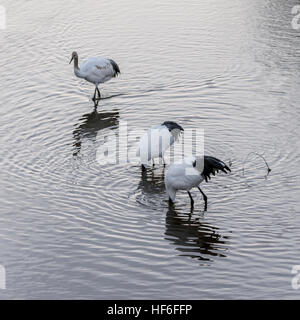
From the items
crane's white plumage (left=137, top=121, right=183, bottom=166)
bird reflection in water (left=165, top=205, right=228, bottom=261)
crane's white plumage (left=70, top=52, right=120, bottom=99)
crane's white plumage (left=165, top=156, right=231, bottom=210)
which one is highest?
crane's white plumage (left=70, top=52, right=120, bottom=99)

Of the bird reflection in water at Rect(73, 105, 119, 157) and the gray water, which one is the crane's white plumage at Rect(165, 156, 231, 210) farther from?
the bird reflection in water at Rect(73, 105, 119, 157)

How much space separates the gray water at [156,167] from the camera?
34.0 feet

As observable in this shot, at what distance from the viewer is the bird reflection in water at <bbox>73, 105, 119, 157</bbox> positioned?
1575 centimetres

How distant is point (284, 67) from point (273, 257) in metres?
9.19

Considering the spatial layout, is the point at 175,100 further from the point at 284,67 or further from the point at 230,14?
the point at 230,14

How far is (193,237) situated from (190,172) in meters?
1.20

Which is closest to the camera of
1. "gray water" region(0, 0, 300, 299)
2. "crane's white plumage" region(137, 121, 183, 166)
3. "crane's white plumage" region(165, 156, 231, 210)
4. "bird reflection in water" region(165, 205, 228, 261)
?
"gray water" region(0, 0, 300, 299)

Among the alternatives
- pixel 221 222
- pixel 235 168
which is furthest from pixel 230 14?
pixel 221 222

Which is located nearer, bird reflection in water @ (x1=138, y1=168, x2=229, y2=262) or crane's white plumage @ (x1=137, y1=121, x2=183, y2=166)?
bird reflection in water @ (x1=138, y1=168, x2=229, y2=262)

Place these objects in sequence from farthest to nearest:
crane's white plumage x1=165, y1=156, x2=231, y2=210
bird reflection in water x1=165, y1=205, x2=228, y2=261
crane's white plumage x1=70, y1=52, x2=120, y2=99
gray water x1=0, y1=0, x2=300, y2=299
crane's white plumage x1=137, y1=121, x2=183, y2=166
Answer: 1. crane's white plumage x1=70, y1=52, x2=120, y2=99
2. crane's white plumage x1=137, y1=121, x2=183, y2=166
3. crane's white plumage x1=165, y1=156, x2=231, y2=210
4. bird reflection in water x1=165, y1=205, x2=228, y2=261
5. gray water x1=0, y1=0, x2=300, y2=299

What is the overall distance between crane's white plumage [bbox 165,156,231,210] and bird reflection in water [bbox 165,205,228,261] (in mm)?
527

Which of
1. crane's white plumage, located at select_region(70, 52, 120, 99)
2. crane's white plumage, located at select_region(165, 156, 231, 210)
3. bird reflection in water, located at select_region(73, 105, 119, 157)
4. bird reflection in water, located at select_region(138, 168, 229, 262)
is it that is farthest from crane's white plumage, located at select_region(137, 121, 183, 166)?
crane's white plumage, located at select_region(70, 52, 120, 99)

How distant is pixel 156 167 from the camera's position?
1430cm

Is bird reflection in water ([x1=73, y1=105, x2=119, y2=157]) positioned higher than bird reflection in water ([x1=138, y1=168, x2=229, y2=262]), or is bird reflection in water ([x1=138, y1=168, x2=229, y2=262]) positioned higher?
bird reflection in water ([x1=73, y1=105, x2=119, y2=157])
